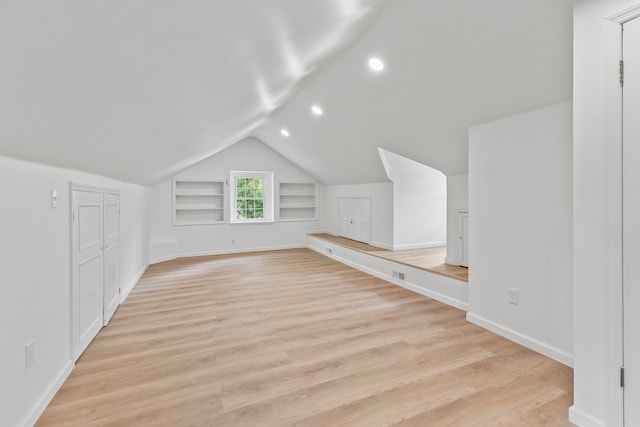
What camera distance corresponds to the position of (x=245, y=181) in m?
7.04

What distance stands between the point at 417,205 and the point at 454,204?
119cm

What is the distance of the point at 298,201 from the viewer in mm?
7559

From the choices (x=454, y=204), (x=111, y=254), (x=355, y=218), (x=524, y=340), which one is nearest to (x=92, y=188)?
(x=111, y=254)

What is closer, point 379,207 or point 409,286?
point 409,286

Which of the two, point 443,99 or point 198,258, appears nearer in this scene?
point 443,99

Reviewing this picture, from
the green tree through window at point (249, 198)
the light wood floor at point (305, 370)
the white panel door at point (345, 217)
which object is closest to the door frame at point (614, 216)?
the light wood floor at point (305, 370)

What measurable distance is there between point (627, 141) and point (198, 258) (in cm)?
637

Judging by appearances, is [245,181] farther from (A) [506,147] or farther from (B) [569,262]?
(B) [569,262]

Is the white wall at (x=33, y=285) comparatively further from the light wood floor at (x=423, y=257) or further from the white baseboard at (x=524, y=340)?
the light wood floor at (x=423, y=257)

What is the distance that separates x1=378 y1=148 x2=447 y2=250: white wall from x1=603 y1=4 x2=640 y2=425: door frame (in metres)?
3.26

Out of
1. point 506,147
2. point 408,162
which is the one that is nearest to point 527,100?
point 506,147

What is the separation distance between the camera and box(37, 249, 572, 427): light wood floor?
1657 mm

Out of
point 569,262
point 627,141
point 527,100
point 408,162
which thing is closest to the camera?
point 627,141

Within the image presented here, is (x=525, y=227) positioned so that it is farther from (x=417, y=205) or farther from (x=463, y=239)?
(x=417, y=205)
